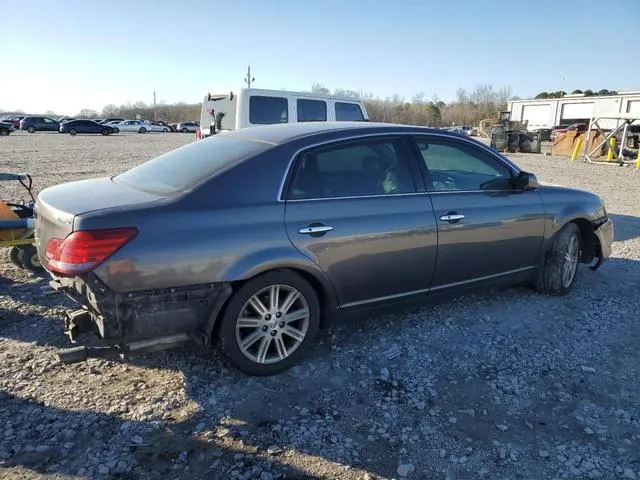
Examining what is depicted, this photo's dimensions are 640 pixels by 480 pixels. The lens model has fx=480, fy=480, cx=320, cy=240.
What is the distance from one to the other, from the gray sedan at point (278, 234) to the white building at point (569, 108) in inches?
1121

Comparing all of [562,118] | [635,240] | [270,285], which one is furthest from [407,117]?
[270,285]

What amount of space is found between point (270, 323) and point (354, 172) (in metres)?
1.28

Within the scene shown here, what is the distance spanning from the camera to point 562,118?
110 ft

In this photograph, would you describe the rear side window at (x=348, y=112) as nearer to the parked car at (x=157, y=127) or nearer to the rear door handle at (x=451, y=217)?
the rear door handle at (x=451, y=217)

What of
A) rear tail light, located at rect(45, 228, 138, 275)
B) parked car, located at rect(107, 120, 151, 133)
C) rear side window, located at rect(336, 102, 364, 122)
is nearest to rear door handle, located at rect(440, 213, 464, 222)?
rear tail light, located at rect(45, 228, 138, 275)

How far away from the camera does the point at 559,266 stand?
473 centimetres

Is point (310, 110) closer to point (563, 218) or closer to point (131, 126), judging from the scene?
point (563, 218)

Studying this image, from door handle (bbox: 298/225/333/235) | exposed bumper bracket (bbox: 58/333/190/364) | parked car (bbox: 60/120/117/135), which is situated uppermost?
parked car (bbox: 60/120/117/135)

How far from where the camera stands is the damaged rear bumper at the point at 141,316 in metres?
2.71

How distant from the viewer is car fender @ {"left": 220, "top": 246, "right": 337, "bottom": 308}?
9.77 feet

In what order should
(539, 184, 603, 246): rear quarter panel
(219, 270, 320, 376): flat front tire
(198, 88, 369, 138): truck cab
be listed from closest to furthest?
(219, 270, 320, 376): flat front tire → (539, 184, 603, 246): rear quarter panel → (198, 88, 369, 138): truck cab

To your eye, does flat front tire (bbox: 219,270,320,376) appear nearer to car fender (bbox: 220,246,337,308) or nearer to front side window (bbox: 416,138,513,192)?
car fender (bbox: 220,246,337,308)

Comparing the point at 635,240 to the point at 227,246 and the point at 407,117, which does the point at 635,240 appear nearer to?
the point at 227,246

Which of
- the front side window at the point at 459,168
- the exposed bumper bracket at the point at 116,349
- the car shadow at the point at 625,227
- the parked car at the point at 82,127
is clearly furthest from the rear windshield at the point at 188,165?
the parked car at the point at 82,127
